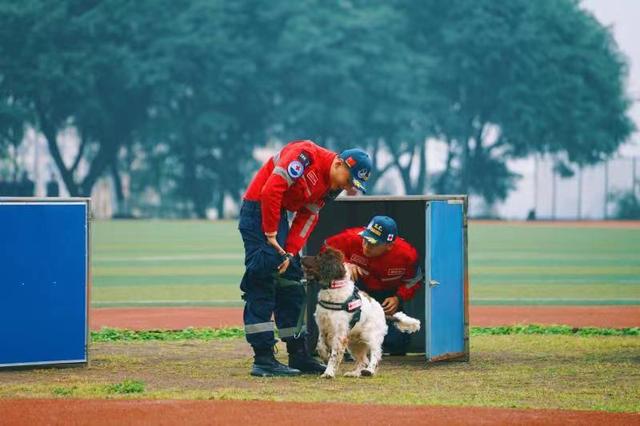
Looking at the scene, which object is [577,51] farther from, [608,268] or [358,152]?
[358,152]

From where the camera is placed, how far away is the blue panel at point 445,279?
1234cm

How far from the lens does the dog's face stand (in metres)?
11.1

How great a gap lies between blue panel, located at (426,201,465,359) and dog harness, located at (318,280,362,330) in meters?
1.16

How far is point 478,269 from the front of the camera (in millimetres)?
29328

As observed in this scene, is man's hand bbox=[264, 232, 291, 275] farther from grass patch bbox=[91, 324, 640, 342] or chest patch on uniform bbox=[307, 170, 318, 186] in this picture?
grass patch bbox=[91, 324, 640, 342]

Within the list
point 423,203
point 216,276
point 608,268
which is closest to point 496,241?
point 608,268

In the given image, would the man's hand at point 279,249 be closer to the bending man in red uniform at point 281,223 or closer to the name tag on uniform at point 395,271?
the bending man in red uniform at point 281,223

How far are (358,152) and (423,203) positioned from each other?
272 cm

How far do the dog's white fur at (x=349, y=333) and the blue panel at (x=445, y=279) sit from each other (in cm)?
81

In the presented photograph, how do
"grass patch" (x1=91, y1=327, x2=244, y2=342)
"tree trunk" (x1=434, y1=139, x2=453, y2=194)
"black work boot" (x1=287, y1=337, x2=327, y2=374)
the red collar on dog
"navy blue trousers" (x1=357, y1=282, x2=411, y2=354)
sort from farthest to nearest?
1. "tree trunk" (x1=434, y1=139, x2=453, y2=194)
2. "grass patch" (x1=91, y1=327, x2=244, y2=342)
3. "navy blue trousers" (x1=357, y1=282, x2=411, y2=354)
4. "black work boot" (x1=287, y1=337, x2=327, y2=374)
5. the red collar on dog

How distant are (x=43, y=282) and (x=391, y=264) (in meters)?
3.19

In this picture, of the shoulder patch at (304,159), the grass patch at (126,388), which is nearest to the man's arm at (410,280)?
the shoulder patch at (304,159)

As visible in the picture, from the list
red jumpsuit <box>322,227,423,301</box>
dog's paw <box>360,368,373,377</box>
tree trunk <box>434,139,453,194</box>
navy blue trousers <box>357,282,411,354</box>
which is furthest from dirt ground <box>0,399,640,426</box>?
tree trunk <box>434,139,453,194</box>

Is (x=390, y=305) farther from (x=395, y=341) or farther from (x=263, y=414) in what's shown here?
(x=263, y=414)
